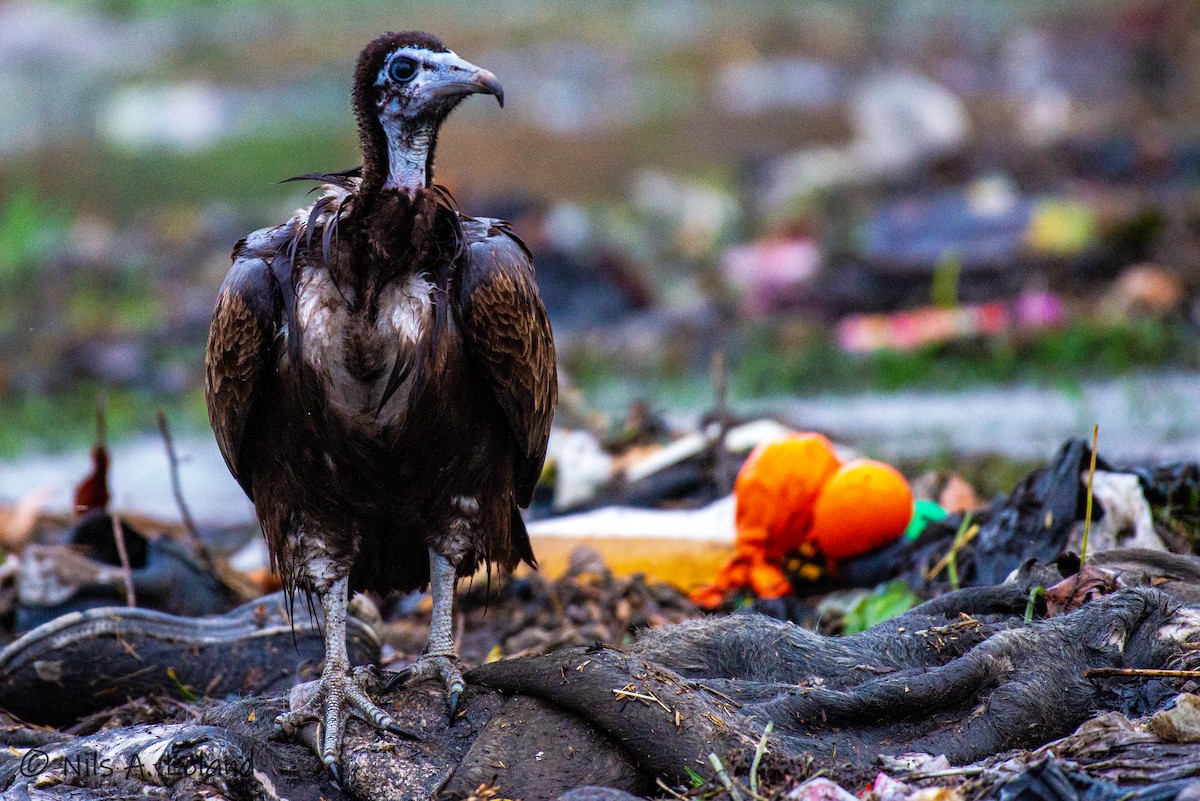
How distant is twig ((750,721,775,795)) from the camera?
2.74 m

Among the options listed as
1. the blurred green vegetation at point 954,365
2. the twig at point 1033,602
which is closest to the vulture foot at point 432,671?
the twig at point 1033,602

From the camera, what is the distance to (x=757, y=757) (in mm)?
2801

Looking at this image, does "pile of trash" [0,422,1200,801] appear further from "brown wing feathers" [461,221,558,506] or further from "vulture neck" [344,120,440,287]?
"vulture neck" [344,120,440,287]

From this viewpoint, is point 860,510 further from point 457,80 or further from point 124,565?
point 124,565

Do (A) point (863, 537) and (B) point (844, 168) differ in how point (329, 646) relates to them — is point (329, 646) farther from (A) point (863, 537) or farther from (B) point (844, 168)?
(B) point (844, 168)

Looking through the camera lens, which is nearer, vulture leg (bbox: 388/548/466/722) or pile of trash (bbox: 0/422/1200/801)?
pile of trash (bbox: 0/422/1200/801)

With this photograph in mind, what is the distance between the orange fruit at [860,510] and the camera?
4609mm

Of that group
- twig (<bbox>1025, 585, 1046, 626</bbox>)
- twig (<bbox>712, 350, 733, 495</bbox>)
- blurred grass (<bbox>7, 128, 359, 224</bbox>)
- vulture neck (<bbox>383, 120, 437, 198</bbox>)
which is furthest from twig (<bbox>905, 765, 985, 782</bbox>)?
blurred grass (<bbox>7, 128, 359, 224</bbox>)

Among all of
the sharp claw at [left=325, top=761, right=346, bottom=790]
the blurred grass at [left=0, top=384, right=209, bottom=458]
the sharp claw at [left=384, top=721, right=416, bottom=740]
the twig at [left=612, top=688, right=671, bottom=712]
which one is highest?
the twig at [left=612, top=688, right=671, bottom=712]

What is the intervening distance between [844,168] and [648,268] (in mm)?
3303

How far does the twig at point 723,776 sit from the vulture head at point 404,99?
141 cm

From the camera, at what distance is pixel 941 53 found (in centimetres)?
2144

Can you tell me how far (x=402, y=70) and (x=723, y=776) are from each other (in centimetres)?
169

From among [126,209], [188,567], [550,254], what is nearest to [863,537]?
[188,567]
